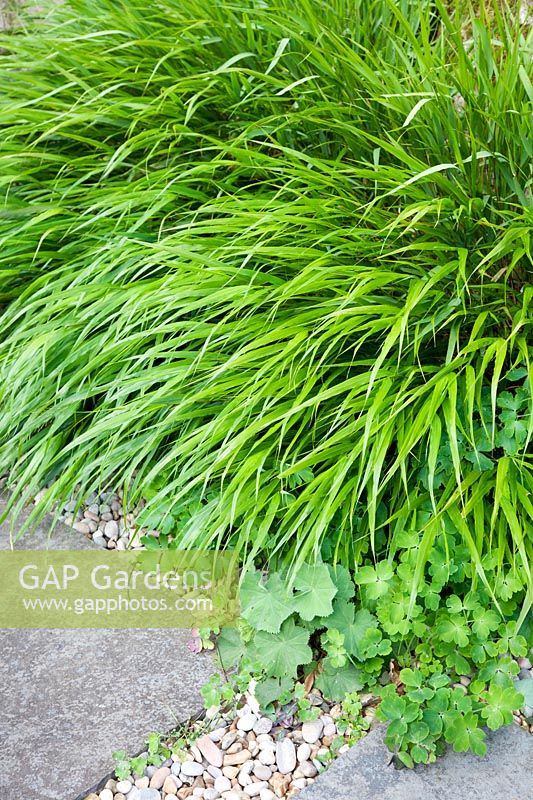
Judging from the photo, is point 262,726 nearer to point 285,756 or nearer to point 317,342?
point 285,756

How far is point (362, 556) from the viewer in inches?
74.7

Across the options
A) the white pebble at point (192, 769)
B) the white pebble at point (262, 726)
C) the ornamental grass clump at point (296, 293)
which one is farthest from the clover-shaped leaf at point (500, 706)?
the white pebble at point (192, 769)

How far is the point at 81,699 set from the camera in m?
1.79

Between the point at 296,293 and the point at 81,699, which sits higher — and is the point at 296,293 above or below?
above

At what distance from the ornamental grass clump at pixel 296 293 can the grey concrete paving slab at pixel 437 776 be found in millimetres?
348

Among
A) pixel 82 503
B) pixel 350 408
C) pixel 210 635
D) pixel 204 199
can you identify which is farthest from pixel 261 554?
pixel 204 199

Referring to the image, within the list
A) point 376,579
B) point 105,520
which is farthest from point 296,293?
point 105,520

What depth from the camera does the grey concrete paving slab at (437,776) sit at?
1.50m

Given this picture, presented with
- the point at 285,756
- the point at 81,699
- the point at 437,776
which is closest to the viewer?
the point at 437,776

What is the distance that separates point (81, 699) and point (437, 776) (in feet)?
2.48

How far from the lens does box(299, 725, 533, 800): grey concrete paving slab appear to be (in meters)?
1.50

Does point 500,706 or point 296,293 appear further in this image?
point 296,293

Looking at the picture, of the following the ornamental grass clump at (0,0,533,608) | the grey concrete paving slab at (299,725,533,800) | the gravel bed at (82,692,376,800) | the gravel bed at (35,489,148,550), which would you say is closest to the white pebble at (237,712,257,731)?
the gravel bed at (82,692,376,800)

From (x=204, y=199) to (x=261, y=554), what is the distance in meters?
1.00
